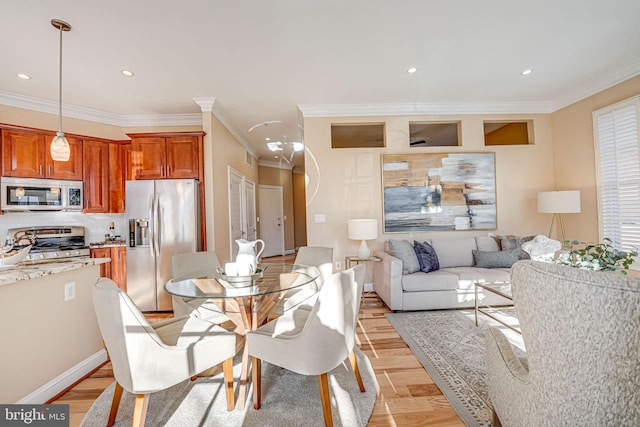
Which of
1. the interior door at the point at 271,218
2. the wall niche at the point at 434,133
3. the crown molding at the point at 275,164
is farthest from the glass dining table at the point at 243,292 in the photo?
the crown molding at the point at 275,164

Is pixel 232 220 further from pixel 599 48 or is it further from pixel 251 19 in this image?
pixel 599 48

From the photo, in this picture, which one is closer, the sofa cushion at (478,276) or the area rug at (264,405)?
the area rug at (264,405)

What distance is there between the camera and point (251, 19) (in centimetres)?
216

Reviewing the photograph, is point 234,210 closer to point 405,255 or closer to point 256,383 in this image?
point 405,255

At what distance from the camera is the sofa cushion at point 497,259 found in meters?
3.47

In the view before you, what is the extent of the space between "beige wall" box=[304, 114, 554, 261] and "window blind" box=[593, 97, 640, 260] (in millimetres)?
722

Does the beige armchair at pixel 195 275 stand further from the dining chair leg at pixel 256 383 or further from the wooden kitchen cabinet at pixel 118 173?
the wooden kitchen cabinet at pixel 118 173

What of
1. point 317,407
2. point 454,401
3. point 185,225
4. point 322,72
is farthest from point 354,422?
point 322,72

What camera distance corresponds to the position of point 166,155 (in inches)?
141

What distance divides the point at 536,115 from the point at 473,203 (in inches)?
66.5

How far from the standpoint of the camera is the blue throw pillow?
11.1 feet

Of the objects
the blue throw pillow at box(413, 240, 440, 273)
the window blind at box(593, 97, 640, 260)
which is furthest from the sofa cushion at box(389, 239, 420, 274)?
the window blind at box(593, 97, 640, 260)

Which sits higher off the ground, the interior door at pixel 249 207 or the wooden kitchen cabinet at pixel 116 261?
the interior door at pixel 249 207

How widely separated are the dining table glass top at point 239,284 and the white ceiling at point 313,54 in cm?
202
